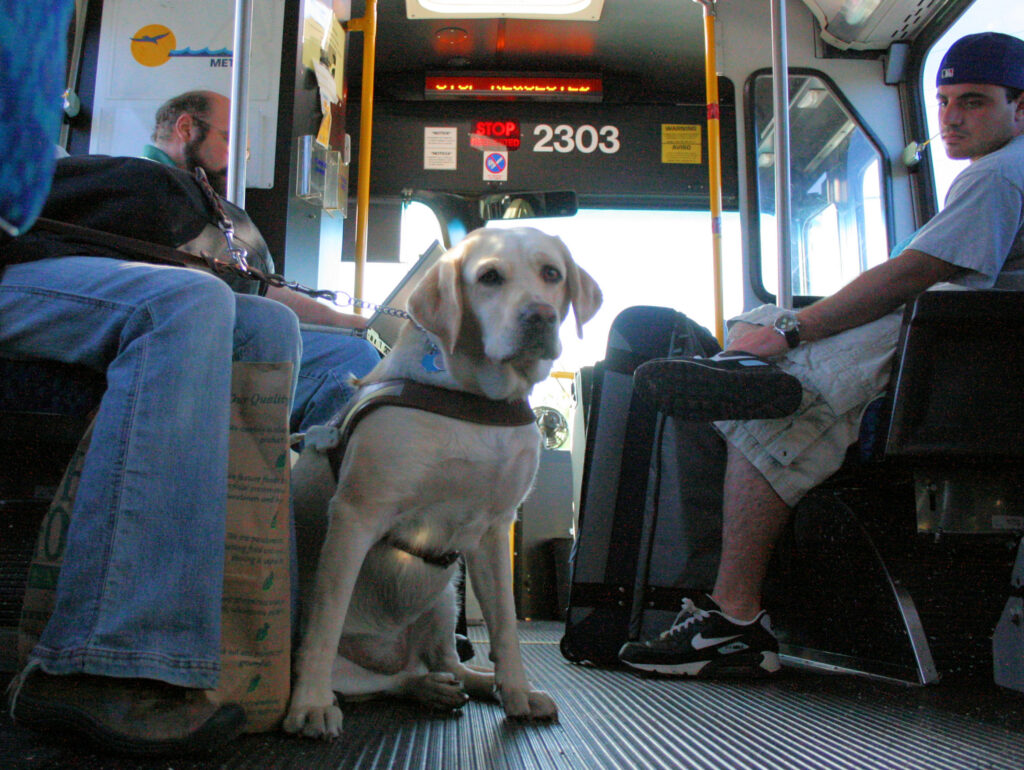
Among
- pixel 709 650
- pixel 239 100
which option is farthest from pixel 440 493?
pixel 239 100

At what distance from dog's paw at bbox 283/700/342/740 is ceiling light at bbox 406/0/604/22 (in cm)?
366

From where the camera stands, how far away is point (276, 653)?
1.14 metres

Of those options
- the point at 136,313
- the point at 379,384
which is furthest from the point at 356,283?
the point at 136,313

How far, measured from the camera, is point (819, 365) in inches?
72.9

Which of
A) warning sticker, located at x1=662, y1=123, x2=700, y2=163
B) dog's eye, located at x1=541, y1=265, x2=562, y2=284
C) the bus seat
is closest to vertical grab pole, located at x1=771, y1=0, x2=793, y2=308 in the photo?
dog's eye, located at x1=541, y1=265, x2=562, y2=284

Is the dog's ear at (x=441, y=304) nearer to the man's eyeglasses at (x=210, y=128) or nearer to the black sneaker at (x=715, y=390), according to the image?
the black sneaker at (x=715, y=390)

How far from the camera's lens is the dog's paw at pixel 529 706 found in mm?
1363

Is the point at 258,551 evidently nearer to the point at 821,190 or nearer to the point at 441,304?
the point at 441,304

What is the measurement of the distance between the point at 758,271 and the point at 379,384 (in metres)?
3.04

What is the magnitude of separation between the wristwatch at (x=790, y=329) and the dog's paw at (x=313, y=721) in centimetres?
132

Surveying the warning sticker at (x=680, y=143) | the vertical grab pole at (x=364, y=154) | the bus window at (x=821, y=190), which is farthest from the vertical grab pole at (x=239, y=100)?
the bus window at (x=821, y=190)

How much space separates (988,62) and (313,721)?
7.10 ft

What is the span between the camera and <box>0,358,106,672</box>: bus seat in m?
1.30

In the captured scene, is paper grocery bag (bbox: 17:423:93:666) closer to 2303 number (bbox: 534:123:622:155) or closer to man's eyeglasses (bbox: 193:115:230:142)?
man's eyeglasses (bbox: 193:115:230:142)
